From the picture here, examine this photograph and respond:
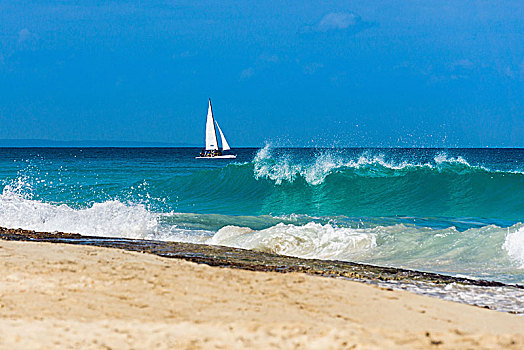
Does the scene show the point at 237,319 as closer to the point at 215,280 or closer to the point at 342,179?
the point at 215,280

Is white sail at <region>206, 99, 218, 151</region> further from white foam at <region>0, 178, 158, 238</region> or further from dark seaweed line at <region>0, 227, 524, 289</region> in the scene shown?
dark seaweed line at <region>0, 227, 524, 289</region>

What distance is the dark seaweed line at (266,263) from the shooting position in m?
7.00

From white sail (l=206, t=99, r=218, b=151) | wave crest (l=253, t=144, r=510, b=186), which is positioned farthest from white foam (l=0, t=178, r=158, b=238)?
white sail (l=206, t=99, r=218, b=151)

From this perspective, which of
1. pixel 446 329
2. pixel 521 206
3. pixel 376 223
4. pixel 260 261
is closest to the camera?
pixel 446 329

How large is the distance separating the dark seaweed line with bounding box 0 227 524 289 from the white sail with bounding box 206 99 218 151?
4504cm

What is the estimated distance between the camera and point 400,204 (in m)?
20.2

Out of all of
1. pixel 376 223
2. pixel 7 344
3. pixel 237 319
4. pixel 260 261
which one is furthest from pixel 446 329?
pixel 376 223

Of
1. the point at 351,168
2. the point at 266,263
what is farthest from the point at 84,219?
the point at 351,168

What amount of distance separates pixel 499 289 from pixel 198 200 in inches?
721

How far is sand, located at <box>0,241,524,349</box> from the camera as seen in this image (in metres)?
3.63

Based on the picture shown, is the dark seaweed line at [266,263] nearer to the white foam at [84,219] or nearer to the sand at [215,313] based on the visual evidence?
the sand at [215,313]

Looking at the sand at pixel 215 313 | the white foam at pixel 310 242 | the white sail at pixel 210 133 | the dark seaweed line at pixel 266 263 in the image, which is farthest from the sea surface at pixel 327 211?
the white sail at pixel 210 133

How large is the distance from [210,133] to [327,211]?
39.3 meters

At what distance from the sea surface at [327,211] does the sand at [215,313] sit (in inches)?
135
